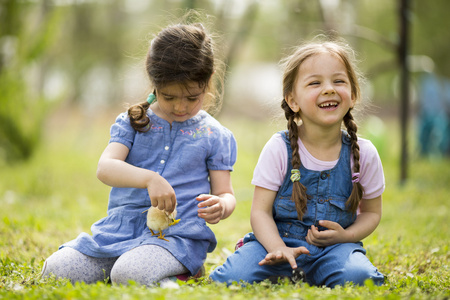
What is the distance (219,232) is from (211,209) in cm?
172

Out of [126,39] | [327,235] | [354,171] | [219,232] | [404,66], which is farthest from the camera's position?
[126,39]

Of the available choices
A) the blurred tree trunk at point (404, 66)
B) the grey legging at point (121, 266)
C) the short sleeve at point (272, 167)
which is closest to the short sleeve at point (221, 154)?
the short sleeve at point (272, 167)

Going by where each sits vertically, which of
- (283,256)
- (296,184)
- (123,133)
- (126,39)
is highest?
(126,39)

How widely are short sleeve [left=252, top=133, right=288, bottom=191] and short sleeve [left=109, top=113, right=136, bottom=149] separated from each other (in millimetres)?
696

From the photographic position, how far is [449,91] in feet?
41.3

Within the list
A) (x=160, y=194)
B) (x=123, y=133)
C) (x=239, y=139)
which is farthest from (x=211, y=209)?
(x=239, y=139)

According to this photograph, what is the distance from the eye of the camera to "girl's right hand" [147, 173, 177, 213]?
2.41 meters

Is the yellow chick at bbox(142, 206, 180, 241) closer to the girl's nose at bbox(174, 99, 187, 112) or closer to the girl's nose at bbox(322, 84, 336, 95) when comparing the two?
the girl's nose at bbox(174, 99, 187, 112)

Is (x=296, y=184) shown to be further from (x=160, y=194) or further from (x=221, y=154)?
(x=160, y=194)

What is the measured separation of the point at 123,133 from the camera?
109 inches

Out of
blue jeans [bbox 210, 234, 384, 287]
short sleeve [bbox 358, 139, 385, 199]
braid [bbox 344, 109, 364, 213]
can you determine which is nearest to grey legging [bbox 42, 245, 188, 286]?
blue jeans [bbox 210, 234, 384, 287]

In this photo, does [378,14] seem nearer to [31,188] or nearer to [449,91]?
[449,91]

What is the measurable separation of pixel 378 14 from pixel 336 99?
19020mm

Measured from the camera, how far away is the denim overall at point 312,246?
2.45 meters
